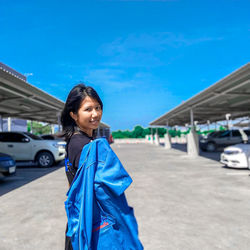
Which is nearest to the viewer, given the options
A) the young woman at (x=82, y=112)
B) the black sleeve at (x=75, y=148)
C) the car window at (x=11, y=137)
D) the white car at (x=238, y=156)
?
the black sleeve at (x=75, y=148)

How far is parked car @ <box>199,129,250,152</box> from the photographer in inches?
718

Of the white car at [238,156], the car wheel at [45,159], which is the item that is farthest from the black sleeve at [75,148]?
the car wheel at [45,159]

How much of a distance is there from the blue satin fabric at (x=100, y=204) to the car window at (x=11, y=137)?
11.2m

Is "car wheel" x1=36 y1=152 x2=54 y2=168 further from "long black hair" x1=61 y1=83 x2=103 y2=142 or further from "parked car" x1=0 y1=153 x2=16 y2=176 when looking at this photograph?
"long black hair" x1=61 y1=83 x2=103 y2=142

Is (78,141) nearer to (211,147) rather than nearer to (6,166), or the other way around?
(6,166)

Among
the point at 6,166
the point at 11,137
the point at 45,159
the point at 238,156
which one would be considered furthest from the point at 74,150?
the point at 11,137

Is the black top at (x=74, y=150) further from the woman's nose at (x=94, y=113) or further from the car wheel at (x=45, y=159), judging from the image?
the car wheel at (x=45, y=159)

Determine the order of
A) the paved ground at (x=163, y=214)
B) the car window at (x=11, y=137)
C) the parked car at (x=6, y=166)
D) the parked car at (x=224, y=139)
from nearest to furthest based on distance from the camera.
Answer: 1. the paved ground at (x=163, y=214)
2. the parked car at (x=6, y=166)
3. the car window at (x=11, y=137)
4. the parked car at (x=224, y=139)

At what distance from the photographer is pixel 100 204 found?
1.25 meters

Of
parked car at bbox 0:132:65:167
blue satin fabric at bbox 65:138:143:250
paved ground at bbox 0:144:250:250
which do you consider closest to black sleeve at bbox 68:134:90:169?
blue satin fabric at bbox 65:138:143:250

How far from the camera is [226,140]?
1850 cm

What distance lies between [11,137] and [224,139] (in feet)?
49.9

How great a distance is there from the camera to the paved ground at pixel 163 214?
3256 mm

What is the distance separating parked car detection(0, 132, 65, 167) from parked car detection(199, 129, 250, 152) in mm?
12624
